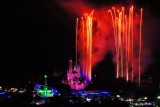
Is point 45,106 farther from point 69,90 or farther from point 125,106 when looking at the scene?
point 69,90

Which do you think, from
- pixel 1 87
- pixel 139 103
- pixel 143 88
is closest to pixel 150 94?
pixel 143 88

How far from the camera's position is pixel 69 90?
65.2 meters

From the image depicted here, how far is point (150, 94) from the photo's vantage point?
55125 mm

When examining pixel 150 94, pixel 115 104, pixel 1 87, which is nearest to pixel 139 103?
pixel 150 94

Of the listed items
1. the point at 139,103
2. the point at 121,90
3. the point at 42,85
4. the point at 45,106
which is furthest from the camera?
the point at 42,85

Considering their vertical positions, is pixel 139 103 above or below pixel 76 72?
below

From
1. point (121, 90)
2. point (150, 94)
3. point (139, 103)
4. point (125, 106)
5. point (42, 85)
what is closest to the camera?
point (125, 106)

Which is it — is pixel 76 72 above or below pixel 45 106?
above

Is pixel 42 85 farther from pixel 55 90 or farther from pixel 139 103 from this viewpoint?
pixel 139 103

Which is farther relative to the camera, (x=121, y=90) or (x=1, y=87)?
(x=1, y=87)

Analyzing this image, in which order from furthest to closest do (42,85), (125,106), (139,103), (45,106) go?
(42,85)
(139,103)
(45,106)
(125,106)

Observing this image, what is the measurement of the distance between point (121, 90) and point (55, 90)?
10.1 metres

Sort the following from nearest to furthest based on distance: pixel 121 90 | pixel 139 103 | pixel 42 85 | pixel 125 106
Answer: pixel 125 106 → pixel 139 103 → pixel 121 90 → pixel 42 85

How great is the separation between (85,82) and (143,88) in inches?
352
